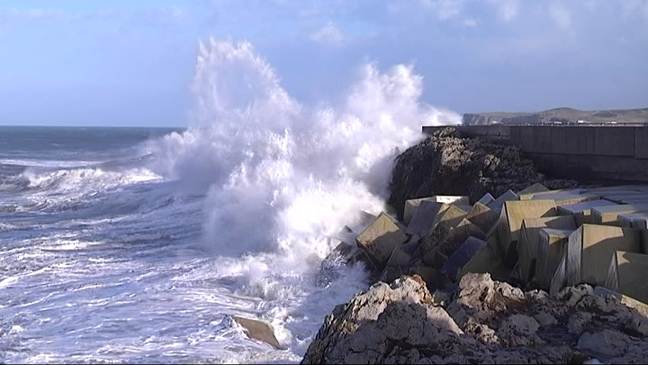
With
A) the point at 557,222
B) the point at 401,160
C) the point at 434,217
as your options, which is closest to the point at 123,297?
the point at 434,217

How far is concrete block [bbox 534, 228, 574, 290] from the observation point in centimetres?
765

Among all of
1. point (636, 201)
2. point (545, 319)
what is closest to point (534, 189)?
point (636, 201)

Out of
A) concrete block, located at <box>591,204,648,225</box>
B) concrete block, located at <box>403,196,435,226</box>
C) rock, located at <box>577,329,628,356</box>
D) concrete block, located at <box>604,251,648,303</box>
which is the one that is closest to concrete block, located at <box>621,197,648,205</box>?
concrete block, located at <box>591,204,648,225</box>

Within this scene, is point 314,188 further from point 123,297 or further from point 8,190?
point 8,190

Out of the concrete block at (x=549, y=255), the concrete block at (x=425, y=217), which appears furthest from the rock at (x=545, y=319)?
the concrete block at (x=425, y=217)

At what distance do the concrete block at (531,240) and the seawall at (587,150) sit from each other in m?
3.13

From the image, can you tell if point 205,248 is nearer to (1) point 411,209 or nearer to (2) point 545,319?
(1) point 411,209

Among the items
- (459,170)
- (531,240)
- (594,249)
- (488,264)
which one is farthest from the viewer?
(459,170)

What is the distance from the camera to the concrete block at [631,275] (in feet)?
22.1

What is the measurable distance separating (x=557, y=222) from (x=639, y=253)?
132 centimetres

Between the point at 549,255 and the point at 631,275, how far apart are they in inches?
40.5

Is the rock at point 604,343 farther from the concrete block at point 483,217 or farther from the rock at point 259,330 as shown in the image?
the concrete block at point 483,217

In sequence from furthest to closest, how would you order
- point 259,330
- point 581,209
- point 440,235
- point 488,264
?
point 440,235 → point 581,209 → point 488,264 → point 259,330

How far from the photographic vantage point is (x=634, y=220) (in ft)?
25.1
